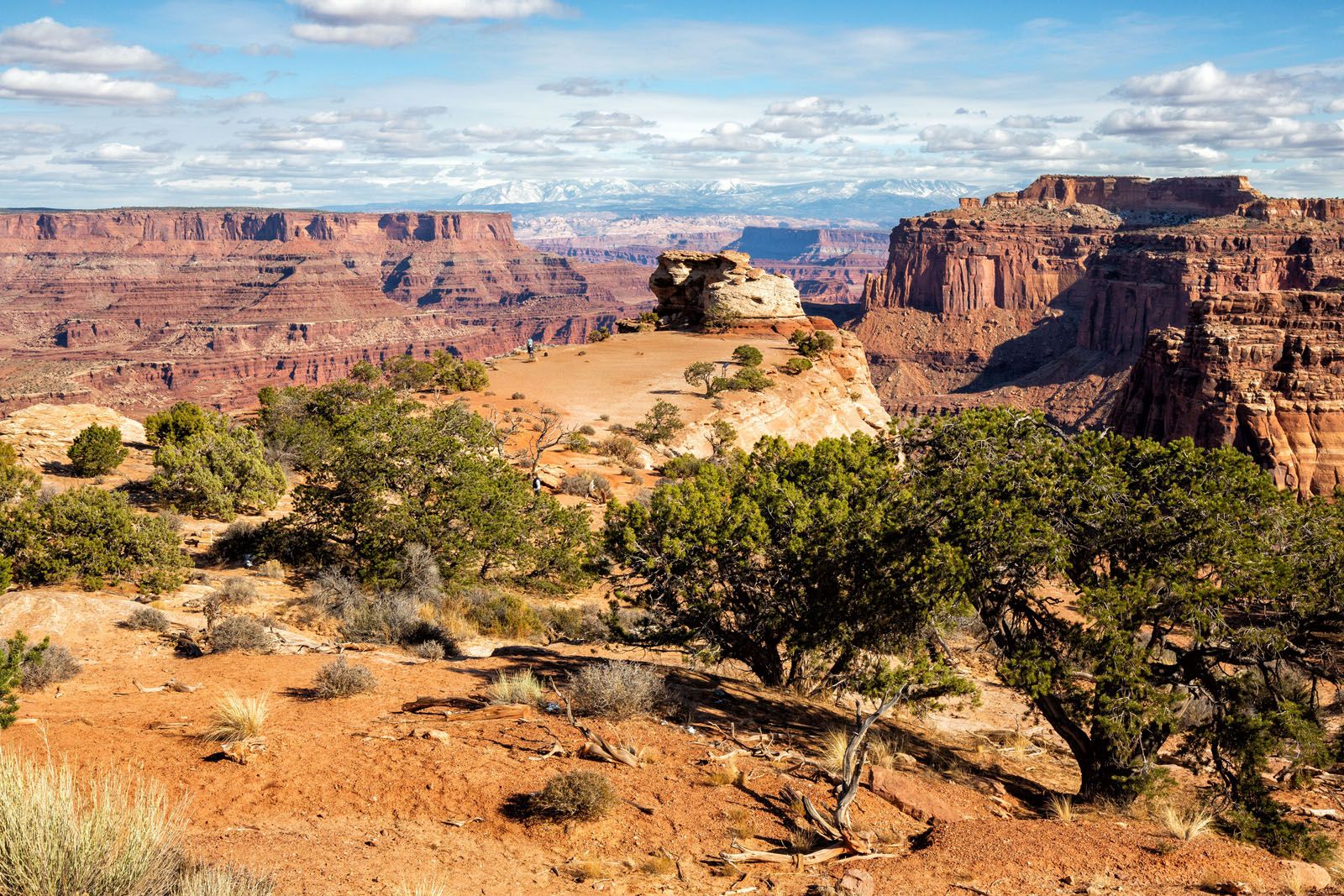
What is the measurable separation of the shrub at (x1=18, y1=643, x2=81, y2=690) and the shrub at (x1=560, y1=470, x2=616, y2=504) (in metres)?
19.1

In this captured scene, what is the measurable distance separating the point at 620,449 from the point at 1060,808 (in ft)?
92.2

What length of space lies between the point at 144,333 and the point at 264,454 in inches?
7093

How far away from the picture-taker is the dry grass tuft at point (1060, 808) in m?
10.9

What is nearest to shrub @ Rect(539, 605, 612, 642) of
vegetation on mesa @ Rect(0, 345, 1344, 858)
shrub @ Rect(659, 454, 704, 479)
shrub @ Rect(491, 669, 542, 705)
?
vegetation on mesa @ Rect(0, 345, 1344, 858)

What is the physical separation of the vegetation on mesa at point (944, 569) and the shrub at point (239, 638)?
0.28 feet

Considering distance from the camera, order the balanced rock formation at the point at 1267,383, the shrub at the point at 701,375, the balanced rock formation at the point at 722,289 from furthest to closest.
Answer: the balanced rock formation at the point at 722,289, the balanced rock formation at the point at 1267,383, the shrub at the point at 701,375

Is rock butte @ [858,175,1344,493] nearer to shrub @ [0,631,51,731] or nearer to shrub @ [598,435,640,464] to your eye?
shrub @ [598,435,640,464]

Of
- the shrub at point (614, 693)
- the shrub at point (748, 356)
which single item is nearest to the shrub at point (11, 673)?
the shrub at point (614, 693)

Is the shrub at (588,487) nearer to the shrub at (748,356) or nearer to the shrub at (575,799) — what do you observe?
the shrub at (748,356)

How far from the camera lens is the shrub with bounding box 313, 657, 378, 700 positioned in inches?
491

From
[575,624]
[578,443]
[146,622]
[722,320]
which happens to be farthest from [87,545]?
[722,320]

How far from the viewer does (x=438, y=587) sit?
63.3 feet

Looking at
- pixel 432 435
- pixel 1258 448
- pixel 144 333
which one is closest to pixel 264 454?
pixel 432 435

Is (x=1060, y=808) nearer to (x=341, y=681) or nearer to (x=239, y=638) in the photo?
(x=341, y=681)
